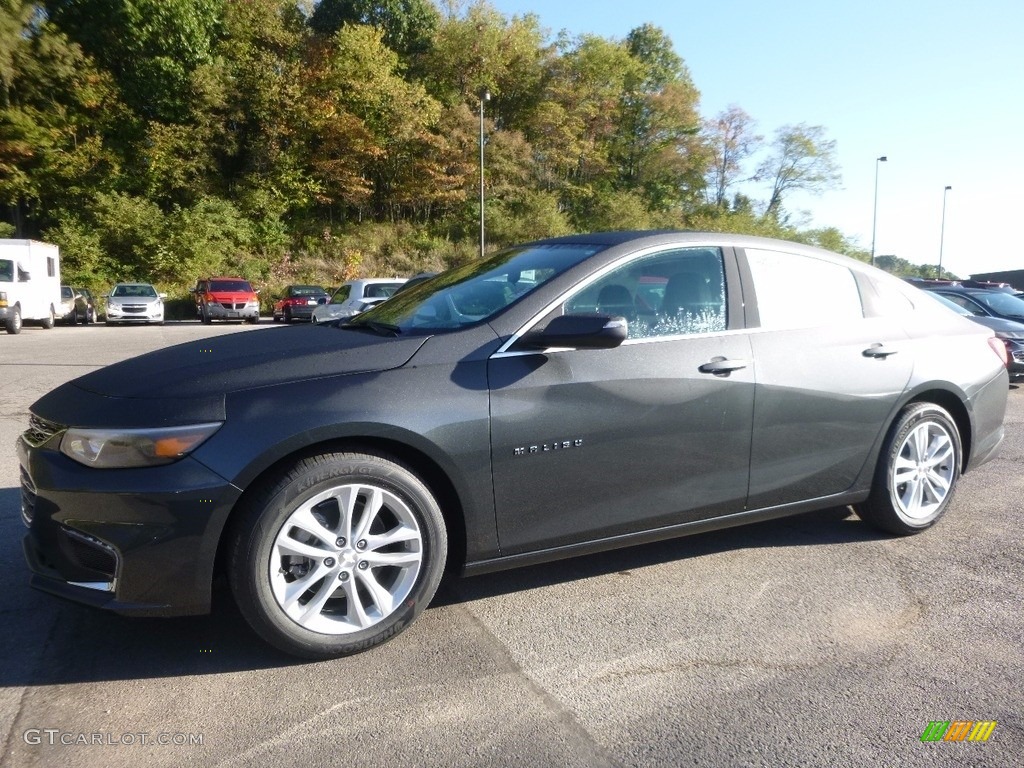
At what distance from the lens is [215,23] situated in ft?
137

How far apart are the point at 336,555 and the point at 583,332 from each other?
1.25m

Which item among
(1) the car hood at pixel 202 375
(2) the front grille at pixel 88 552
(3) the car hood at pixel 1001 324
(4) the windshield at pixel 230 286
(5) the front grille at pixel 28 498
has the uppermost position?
(4) the windshield at pixel 230 286

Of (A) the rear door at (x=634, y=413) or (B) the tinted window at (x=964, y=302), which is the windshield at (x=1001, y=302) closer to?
(B) the tinted window at (x=964, y=302)

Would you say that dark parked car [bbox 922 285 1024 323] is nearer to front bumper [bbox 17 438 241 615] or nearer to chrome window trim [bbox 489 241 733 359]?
chrome window trim [bbox 489 241 733 359]

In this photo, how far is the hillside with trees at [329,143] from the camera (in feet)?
118

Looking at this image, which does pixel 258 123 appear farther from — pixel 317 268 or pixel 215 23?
pixel 317 268

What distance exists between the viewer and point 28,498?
10.5 feet

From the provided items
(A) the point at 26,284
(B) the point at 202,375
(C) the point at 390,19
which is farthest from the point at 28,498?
(C) the point at 390,19

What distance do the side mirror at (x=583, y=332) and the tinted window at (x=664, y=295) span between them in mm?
250

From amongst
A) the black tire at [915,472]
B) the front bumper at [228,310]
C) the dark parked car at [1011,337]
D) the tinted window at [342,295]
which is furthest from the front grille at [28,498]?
the front bumper at [228,310]

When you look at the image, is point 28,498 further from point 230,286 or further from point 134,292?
point 230,286

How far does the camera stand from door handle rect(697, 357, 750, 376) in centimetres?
372

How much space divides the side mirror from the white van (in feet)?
70.5

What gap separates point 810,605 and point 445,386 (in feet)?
6.07
